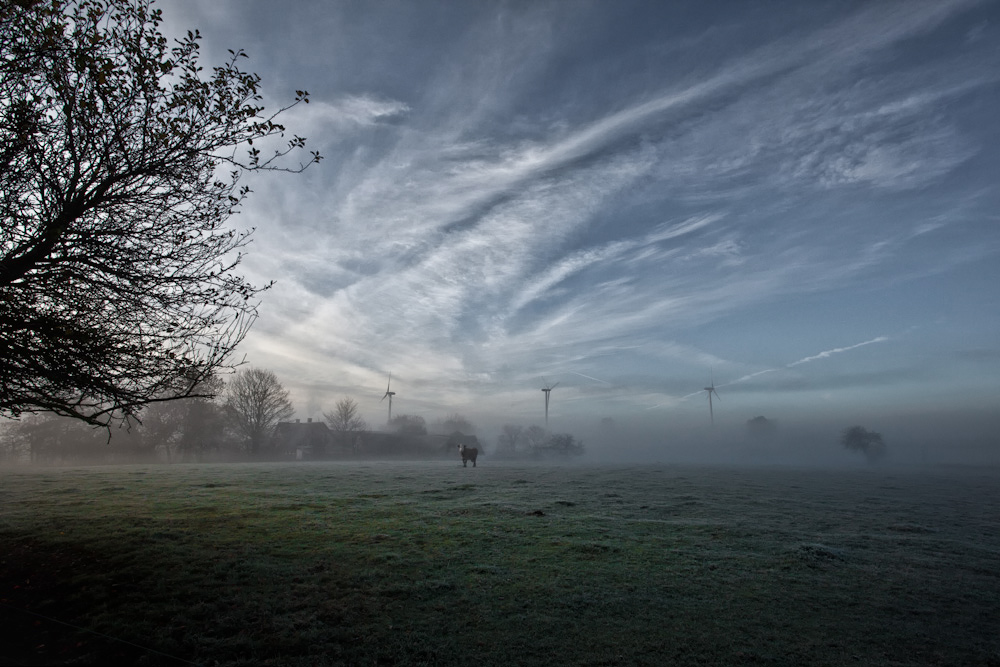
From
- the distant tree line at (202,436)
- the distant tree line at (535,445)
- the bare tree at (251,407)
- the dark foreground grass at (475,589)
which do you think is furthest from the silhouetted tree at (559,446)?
the dark foreground grass at (475,589)

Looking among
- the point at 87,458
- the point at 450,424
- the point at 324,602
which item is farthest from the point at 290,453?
the point at 324,602

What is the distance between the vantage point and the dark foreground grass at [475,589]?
671 centimetres

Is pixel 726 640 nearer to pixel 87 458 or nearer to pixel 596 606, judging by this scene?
pixel 596 606

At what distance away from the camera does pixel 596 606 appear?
331 inches

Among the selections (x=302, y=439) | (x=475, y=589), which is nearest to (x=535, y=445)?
(x=302, y=439)

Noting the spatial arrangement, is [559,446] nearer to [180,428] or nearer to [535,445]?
[535,445]

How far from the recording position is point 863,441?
145 m

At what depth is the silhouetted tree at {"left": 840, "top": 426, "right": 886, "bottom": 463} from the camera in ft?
475

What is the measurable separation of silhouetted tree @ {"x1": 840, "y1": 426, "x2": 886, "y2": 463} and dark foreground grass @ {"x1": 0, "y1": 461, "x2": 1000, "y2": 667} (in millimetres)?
156968

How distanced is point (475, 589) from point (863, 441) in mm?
175581

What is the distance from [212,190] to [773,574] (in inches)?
650

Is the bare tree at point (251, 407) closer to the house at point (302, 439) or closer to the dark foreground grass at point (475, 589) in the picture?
the house at point (302, 439)

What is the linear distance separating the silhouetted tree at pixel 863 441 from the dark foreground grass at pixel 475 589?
515ft

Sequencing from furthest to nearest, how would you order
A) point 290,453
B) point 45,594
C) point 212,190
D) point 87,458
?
point 290,453 → point 87,458 → point 212,190 → point 45,594
